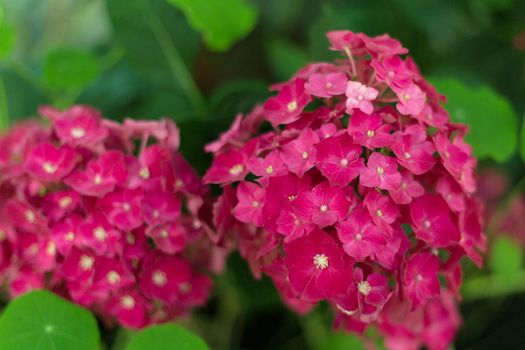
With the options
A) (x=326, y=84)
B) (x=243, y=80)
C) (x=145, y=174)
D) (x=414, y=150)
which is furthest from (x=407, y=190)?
(x=243, y=80)

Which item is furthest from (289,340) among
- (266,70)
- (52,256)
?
(266,70)

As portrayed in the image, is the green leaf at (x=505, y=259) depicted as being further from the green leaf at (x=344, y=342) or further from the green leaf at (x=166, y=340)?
the green leaf at (x=166, y=340)

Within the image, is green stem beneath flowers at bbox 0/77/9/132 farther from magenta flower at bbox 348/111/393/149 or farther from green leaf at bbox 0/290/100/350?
magenta flower at bbox 348/111/393/149

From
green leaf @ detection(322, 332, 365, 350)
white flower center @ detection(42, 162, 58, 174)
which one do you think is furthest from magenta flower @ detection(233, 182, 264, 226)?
green leaf @ detection(322, 332, 365, 350)

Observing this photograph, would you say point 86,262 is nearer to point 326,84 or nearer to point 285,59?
point 326,84

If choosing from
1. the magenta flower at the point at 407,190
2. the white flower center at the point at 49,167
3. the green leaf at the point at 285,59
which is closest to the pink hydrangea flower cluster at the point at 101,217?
the white flower center at the point at 49,167

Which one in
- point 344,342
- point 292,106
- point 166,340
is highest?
point 292,106

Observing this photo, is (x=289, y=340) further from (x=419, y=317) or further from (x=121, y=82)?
(x=121, y=82)
